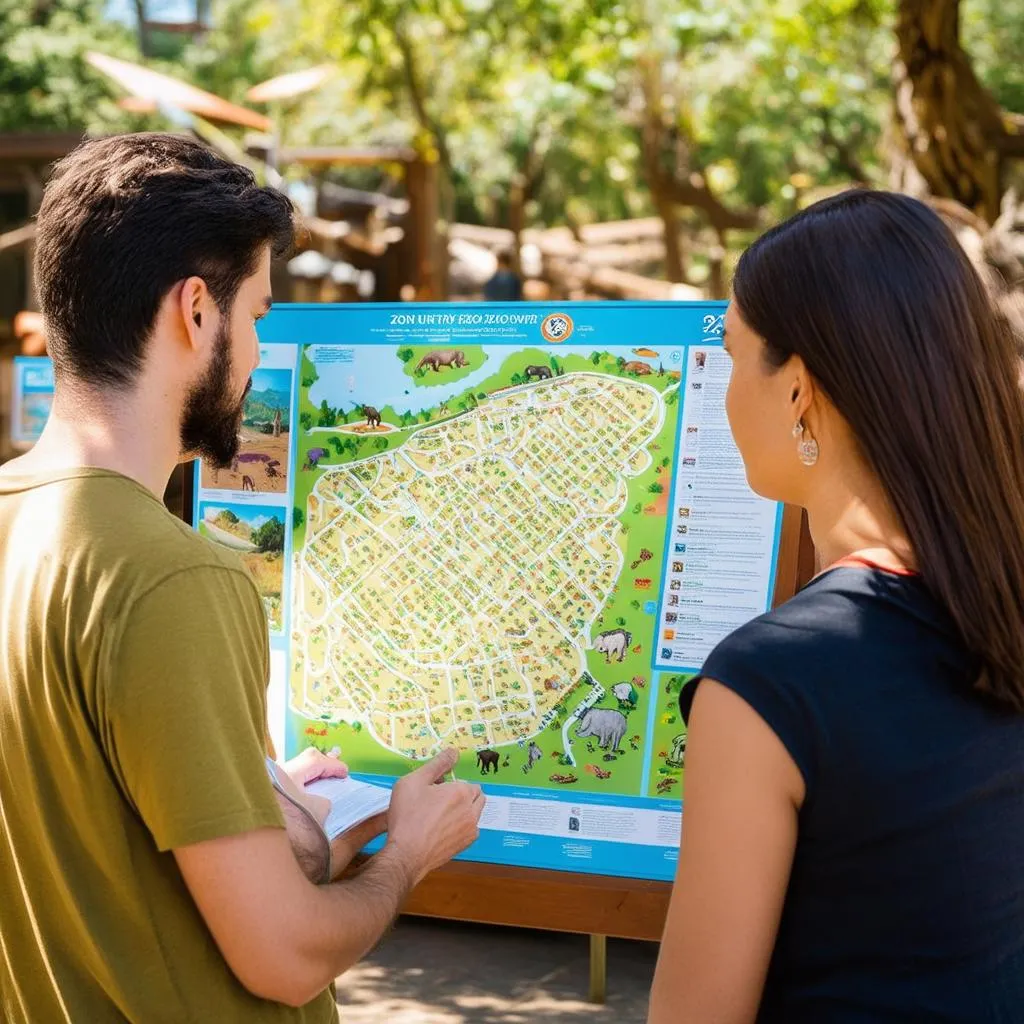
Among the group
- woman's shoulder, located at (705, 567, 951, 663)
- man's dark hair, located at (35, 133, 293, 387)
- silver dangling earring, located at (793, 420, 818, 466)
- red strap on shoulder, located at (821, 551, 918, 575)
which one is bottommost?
woman's shoulder, located at (705, 567, 951, 663)

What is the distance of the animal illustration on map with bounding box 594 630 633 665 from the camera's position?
91.4 inches

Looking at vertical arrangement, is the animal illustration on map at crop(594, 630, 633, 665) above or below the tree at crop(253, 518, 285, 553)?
below

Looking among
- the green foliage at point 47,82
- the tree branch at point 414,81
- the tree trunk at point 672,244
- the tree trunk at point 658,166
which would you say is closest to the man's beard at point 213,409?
the tree branch at point 414,81

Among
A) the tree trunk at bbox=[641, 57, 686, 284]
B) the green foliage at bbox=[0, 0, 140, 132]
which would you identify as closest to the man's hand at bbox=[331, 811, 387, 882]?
the tree trunk at bbox=[641, 57, 686, 284]

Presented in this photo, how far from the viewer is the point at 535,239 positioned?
17312 millimetres

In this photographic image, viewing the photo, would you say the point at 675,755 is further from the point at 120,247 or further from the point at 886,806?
the point at 120,247

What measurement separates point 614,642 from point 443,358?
2.12 ft

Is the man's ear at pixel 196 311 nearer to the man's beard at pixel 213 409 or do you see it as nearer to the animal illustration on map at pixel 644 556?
the man's beard at pixel 213 409

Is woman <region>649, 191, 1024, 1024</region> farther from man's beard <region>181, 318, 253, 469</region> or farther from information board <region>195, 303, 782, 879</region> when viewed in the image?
information board <region>195, 303, 782, 879</region>

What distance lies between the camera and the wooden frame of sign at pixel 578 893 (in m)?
2.24

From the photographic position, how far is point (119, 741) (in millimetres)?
1382

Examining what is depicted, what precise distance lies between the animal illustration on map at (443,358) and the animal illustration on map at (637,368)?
323 millimetres

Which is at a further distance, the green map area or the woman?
the green map area

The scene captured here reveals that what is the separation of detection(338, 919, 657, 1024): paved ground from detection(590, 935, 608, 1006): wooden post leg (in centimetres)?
6
